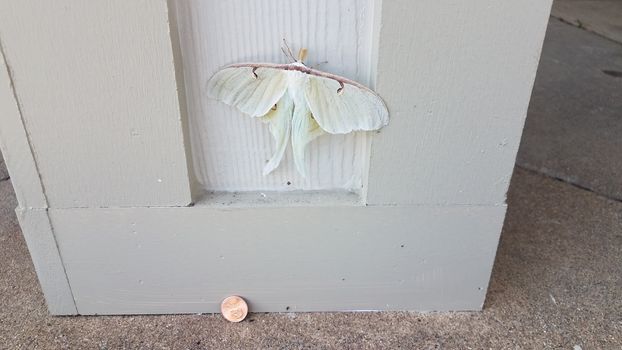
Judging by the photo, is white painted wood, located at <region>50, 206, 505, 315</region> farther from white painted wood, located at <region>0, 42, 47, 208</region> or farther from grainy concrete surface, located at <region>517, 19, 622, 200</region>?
grainy concrete surface, located at <region>517, 19, 622, 200</region>

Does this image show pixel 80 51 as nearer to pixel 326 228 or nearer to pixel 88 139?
pixel 88 139

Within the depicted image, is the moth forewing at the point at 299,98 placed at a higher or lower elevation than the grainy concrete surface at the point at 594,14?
higher

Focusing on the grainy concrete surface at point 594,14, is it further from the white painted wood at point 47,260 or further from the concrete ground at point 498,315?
the white painted wood at point 47,260

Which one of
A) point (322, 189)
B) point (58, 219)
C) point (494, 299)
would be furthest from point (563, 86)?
point (58, 219)

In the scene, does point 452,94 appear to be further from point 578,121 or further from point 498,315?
point 578,121

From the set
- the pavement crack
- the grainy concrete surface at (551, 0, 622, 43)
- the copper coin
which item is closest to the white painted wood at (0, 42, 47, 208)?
the copper coin

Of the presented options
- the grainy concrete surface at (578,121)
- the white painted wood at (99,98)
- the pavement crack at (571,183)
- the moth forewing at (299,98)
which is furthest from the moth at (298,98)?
the grainy concrete surface at (578,121)

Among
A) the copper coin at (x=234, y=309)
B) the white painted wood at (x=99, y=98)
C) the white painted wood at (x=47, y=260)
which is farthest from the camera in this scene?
the copper coin at (x=234, y=309)
